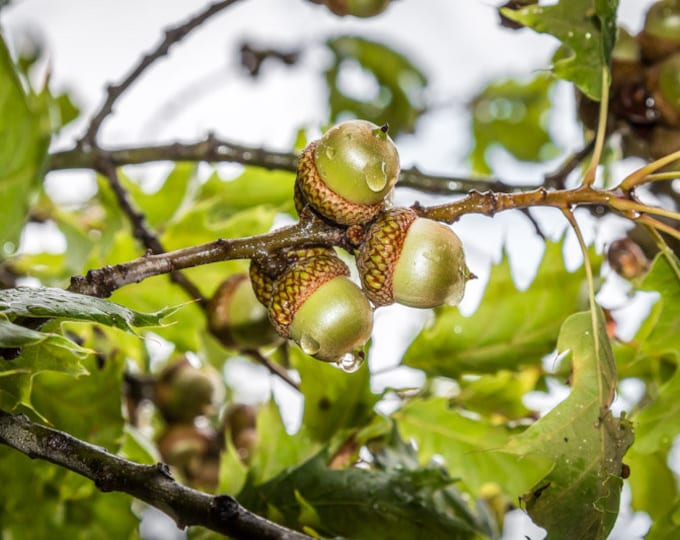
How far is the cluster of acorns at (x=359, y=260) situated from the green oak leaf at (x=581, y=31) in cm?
46

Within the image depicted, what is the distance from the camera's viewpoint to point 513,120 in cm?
350

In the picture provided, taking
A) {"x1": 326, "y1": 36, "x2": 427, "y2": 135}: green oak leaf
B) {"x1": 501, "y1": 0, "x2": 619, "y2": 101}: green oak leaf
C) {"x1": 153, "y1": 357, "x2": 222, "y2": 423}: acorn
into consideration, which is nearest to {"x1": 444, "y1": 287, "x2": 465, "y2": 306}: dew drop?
{"x1": 501, "y1": 0, "x2": 619, "y2": 101}: green oak leaf

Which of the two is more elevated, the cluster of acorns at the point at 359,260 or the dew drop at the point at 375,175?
the dew drop at the point at 375,175

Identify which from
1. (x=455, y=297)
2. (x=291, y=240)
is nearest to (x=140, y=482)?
(x=291, y=240)

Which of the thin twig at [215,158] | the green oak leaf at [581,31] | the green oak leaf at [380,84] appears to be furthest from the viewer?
the green oak leaf at [380,84]

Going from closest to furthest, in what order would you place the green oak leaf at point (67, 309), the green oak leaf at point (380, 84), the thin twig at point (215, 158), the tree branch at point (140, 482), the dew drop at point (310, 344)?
the green oak leaf at point (67, 309)
the tree branch at point (140, 482)
the dew drop at point (310, 344)
the thin twig at point (215, 158)
the green oak leaf at point (380, 84)

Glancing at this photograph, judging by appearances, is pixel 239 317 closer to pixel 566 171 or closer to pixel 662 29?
pixel 566 171

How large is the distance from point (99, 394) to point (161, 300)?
0.47 m

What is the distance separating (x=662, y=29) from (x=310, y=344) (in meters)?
1.17

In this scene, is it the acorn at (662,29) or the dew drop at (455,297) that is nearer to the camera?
the dew drop at (455,297)

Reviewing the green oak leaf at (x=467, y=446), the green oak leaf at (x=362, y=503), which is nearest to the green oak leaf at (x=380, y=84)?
the green oak leaf at (x=467, y=446)

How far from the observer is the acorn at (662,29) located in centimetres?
174

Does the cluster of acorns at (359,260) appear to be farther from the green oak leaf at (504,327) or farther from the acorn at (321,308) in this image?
the green oak leaf at (504,327)

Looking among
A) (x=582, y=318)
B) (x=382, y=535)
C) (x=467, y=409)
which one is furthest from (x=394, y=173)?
(x=467, y=409)
